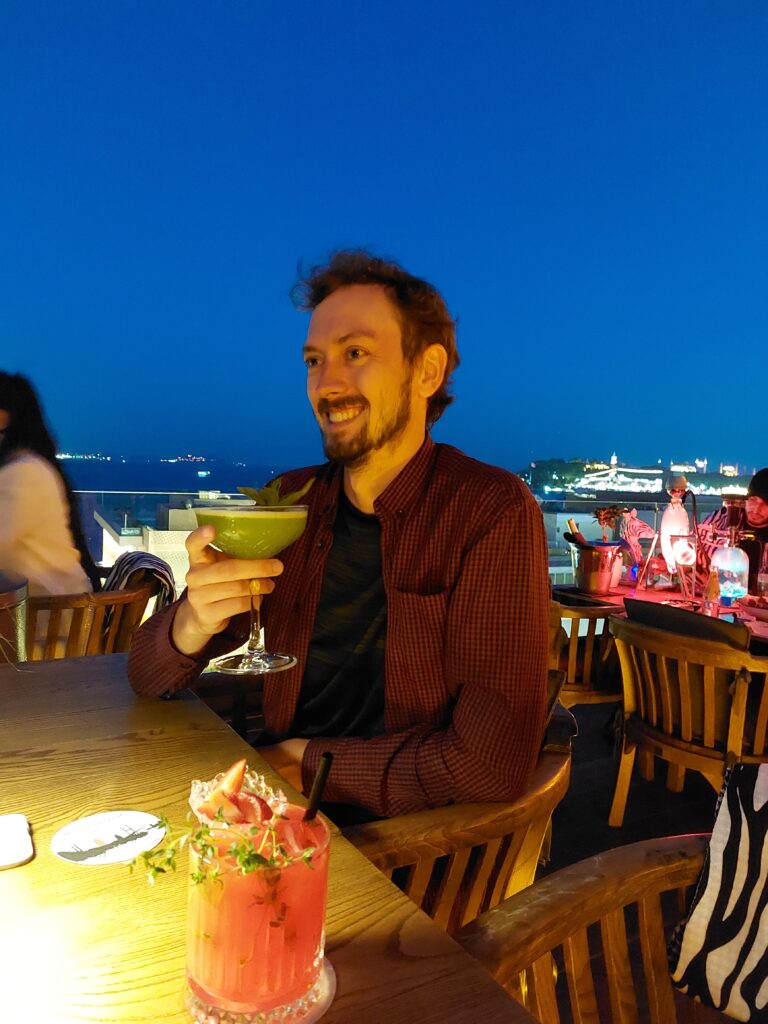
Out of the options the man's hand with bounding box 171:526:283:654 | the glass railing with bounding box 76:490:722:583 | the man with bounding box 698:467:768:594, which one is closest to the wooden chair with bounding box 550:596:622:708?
the man with bounding box 698:467:768:594

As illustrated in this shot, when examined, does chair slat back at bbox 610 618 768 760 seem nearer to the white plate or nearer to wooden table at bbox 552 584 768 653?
wooden table at bbox 552 584 768 653

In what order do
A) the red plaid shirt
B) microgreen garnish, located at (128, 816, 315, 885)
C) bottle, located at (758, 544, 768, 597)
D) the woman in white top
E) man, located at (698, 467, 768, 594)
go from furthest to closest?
man, located at (698, 467, 768, 594)
bottle, located at (758, 544, 768, 597)
the woman in white top
the red plaid shirt
microgreen garnish, located at (128, 816, 315, 885)

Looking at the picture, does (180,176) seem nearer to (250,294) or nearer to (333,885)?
(250,294)

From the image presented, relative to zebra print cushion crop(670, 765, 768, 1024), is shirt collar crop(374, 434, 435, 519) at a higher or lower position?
higher

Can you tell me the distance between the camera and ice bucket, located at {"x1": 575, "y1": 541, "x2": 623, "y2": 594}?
140 inches

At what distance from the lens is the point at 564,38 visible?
19.8 metres

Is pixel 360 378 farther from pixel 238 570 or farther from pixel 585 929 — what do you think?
pixel 585 929

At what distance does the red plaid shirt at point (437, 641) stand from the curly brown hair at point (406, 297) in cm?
24

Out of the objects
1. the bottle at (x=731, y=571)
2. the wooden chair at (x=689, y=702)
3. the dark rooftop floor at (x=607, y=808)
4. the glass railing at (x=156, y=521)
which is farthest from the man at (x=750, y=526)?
the dark rooftop floor at (x=607, y=808)

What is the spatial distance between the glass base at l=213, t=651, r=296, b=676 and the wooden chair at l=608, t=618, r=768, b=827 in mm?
1691

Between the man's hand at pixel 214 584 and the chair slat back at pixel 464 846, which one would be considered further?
the man's hand at pixel 214 584

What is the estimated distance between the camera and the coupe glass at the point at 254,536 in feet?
4.08

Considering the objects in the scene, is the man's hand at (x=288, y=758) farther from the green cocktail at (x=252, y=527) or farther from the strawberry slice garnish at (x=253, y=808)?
the strawberry slice garnish at (x=253, y=808)

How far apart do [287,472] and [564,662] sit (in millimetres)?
2140
